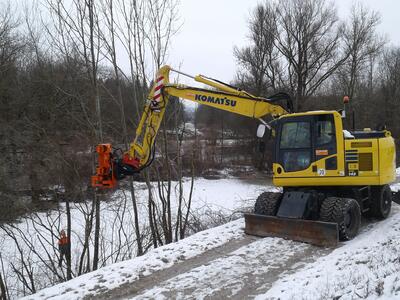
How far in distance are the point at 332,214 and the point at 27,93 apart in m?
15.4

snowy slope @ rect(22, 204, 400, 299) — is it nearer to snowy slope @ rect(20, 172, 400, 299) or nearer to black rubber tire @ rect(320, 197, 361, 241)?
snowy slope @ rect(20, 172, 400, 299)

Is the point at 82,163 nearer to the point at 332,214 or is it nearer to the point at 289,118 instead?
the point at 289,118

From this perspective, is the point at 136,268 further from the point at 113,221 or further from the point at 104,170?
the point at 113,221

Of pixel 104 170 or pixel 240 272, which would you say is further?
A: pixel 104 170

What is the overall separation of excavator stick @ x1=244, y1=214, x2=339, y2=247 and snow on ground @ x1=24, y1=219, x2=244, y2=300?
0.41m

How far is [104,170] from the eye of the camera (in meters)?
7.62

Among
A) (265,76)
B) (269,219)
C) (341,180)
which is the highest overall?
(265,76)

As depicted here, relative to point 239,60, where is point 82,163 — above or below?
below

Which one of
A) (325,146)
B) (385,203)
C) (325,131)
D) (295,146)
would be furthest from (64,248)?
(385,203)

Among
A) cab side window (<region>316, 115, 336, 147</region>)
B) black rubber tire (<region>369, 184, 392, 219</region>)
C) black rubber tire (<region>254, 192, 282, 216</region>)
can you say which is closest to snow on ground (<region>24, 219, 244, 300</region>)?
black rubber tire (<region>254, 192, 282, 216</region>)

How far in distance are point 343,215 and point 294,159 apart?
5.14 feet

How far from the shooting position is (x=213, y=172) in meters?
32.7

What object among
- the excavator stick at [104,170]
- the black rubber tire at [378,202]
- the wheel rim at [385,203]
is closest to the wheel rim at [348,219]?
the black rubber tire at [378,202]

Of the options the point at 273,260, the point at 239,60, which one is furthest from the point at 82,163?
the point at 239,60
